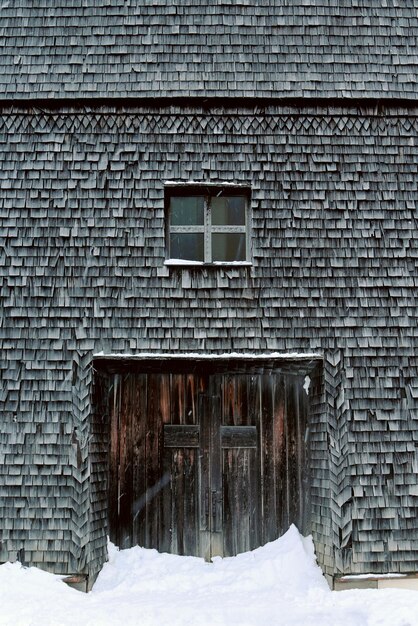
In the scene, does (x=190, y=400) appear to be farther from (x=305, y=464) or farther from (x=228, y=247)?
(x=228, y=247)

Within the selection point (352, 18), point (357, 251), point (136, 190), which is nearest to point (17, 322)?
point (136, 190)

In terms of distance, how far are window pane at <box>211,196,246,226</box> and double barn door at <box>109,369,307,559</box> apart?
2.12 meters

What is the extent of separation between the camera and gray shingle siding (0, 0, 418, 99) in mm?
8891

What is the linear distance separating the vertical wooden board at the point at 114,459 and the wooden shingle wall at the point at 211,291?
1.56 feet

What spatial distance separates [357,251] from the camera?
8.62m

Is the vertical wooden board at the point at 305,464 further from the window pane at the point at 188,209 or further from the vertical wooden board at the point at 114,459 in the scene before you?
the window pane at the point at 188,209

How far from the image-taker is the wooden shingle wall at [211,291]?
8086 mm

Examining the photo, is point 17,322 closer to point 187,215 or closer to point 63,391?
point 63,391

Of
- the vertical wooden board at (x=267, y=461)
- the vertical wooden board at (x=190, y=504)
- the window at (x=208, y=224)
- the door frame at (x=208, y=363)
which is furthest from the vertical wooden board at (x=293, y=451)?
the window at (x=208, y=224)

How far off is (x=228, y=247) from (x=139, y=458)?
10.4ft

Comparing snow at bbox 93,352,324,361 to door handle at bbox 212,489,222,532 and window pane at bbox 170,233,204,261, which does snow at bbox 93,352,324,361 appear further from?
door handle at bbox 212,489,222,532

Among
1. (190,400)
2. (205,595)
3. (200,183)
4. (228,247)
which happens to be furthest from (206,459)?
(200,183)

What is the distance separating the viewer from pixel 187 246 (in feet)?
29.0

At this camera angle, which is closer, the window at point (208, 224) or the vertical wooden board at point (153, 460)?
the window at point (208, 224)
